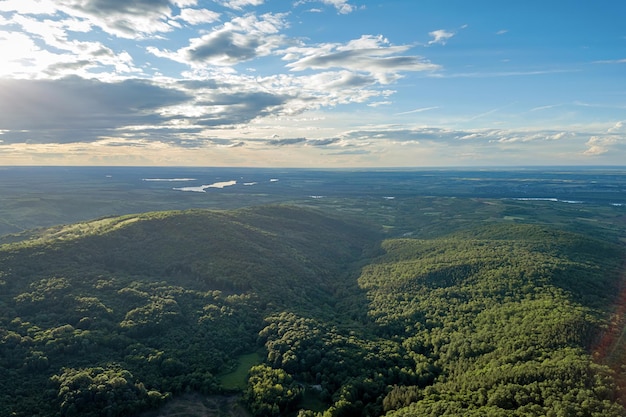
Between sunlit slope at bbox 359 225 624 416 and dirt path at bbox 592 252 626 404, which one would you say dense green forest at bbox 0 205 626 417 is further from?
dirt path at bbox 592 252 626 404

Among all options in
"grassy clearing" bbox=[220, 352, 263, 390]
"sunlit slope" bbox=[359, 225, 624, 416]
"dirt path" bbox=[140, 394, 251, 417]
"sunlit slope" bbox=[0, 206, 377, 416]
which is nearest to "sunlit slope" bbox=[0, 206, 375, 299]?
"sunlit slope" bbox=[0, 206, 377, 416]

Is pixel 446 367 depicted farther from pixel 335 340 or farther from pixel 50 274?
pixel 50 274

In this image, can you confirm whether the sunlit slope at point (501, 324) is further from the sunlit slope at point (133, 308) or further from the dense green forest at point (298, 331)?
the sunlit slope at point (133, 308)

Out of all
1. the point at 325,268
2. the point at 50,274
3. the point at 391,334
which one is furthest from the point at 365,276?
the point at 50,274

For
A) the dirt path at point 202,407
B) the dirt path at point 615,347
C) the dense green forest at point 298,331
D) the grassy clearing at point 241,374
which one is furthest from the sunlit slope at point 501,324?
the grassy clearing at point 241,374

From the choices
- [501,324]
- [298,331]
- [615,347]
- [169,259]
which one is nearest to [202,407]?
[298,331]

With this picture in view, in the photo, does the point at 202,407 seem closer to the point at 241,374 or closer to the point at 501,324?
the point at 241,374

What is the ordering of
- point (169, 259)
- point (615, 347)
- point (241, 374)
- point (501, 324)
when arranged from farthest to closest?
point (169, 259) → point (501, 324) → point (241, 374) → point (615, 347)
